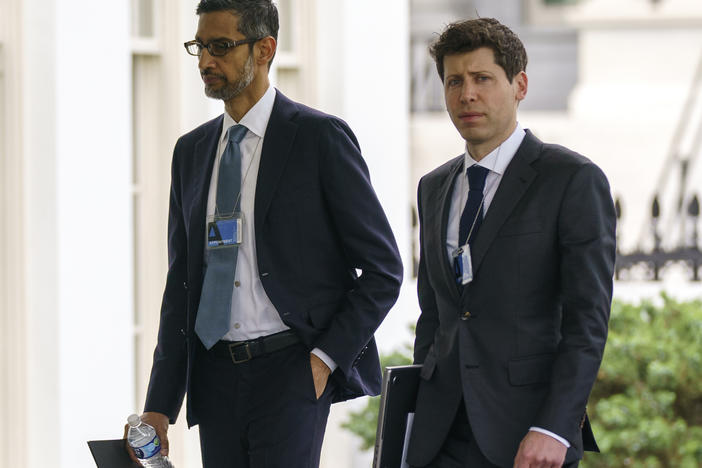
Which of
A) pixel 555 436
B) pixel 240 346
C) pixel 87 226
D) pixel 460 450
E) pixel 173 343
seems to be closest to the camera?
pixel 555 436

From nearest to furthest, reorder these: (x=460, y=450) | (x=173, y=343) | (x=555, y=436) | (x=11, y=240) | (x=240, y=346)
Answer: (x=555, y=436), (x=460, y=450), (x=240, y=346), (x=173, y=343), (x=11, y=240)

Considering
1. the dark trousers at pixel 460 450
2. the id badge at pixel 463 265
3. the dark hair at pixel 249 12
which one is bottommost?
the dark trousers at pixel 460 450

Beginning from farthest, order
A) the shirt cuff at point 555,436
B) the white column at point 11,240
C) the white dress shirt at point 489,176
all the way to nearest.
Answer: the white column at point 11,240
the white dress shirt at point 489,176
the shirt cuff at point 555,436

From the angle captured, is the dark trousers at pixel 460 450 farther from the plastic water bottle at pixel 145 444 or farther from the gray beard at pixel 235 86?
the gray beard at pixel 235 86

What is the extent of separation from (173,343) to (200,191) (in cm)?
44

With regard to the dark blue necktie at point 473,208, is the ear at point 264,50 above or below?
above

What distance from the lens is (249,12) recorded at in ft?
10.4

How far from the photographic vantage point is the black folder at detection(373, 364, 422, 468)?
2.98 m

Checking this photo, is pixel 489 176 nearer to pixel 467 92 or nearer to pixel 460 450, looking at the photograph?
pixel 467 92

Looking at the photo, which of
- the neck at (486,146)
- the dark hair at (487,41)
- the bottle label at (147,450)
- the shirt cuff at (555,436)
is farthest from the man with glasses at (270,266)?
the shirt cuff at (555,436)

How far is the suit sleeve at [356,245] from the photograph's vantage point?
313 cm

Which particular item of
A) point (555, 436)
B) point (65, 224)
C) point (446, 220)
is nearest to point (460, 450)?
point (555, 436)

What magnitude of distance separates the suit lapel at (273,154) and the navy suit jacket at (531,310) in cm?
50

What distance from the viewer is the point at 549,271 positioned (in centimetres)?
285
